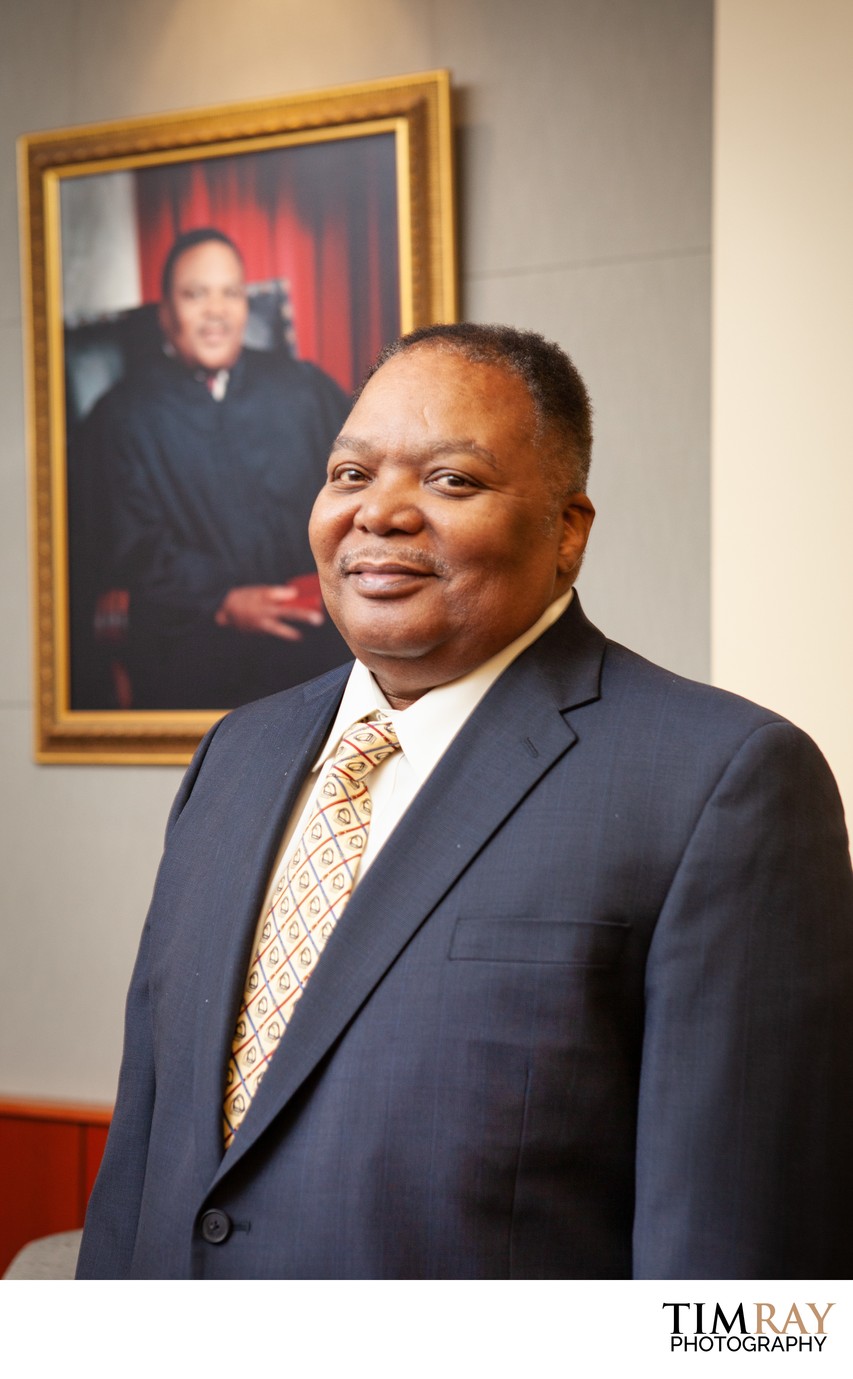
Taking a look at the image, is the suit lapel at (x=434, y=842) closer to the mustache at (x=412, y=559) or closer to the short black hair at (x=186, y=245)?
the mustache at (x=412, y=559)

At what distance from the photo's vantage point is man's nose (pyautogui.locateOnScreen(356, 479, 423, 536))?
141cm

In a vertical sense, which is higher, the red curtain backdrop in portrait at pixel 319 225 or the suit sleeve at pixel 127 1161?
the red curtain backdrop in portrait at pixel 319 225

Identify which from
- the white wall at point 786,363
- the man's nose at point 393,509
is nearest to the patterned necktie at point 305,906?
the man's nose at point 393,509

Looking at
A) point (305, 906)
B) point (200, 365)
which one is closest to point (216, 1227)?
point (305, 906)

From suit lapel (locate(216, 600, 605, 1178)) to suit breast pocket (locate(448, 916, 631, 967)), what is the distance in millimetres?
55

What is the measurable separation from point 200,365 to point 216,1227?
223 centimetres

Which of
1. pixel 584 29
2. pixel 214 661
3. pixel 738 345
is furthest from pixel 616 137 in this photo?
pixel 214 661

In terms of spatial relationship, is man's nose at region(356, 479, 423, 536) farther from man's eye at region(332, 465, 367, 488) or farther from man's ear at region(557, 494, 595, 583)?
man's ear at region(557, 494, 595, 583)

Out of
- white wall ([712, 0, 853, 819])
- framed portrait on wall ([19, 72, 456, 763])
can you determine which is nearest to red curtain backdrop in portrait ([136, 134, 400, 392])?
framed portrait on wall ([19, 72, 456, 763])

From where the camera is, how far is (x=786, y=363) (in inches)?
86.4

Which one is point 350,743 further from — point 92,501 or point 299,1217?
point 92,501

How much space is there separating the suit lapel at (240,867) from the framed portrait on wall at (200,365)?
1.37 meters

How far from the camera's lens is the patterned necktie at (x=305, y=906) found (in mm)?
1397

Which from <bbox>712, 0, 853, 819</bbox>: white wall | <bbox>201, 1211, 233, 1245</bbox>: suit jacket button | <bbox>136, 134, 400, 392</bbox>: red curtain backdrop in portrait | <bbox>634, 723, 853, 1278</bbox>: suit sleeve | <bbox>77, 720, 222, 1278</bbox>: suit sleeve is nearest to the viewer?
<bbox>634, 723, 853, 1278</bbox>: suit sleeve
